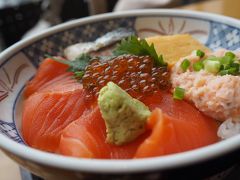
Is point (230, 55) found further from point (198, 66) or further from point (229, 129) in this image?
point (229, 129)

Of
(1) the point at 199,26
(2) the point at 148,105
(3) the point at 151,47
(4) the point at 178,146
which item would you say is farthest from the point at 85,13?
(4) the point at 178,146

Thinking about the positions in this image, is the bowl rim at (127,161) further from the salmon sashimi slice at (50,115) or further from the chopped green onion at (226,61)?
the chopped green onion at (226,61)

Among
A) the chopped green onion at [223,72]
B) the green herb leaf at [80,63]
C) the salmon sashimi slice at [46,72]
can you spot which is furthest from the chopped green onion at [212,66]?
the salmon sashimi slice at [46,72]

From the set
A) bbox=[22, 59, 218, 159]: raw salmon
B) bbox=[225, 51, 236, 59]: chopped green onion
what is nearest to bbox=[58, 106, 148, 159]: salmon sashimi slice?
bbox=[22, 59, 218, 159]: raw salmon

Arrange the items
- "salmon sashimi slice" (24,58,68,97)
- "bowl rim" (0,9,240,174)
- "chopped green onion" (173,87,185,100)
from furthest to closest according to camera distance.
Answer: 1. "salmon sashimi slice" (24,58,68,97)
2. "chopped green onion" (173,87,185,100)
3. "bowl rim" (0,9,240,174)

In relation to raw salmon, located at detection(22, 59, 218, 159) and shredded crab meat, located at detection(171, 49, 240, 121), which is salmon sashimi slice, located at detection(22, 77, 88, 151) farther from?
shredded crab meat, located at detection(171, 49, 240, 121)

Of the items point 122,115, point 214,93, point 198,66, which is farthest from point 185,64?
point 122,115
